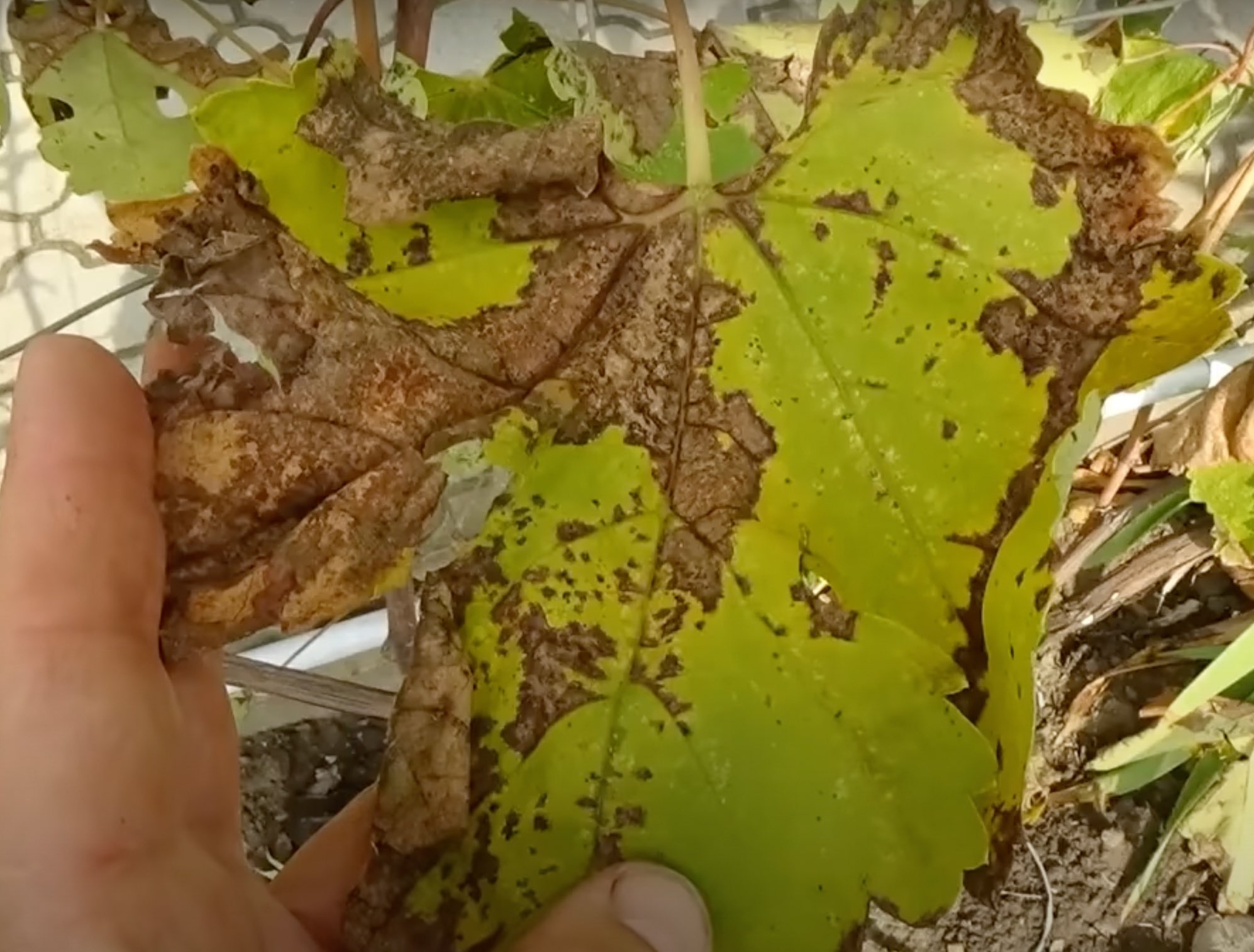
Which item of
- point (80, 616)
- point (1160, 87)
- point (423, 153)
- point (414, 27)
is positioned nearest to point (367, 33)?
point (414, 27)

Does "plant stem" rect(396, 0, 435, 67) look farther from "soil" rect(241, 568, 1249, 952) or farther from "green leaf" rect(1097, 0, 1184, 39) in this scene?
"soil" rect(241, 568, 1249, 952)

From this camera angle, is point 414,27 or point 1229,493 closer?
point 414,27

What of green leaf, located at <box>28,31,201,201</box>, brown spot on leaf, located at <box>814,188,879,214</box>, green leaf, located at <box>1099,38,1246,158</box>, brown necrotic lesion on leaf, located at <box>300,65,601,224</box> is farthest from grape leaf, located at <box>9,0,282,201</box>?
green leaf, located at <box>1099,38,1246,158</box>

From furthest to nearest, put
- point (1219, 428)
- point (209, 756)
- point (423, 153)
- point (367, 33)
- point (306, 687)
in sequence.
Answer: point (1219, 428) → point (306, 687) → point (209, 756) → point (367, 33) → point (423, 153)

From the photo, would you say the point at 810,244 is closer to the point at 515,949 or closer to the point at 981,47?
the point at 981,47

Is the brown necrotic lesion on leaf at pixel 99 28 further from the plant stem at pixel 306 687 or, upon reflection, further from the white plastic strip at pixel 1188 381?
the white plastic strip at pixel 1188 381

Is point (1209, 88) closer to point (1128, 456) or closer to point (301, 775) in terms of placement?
point (1128, 456)
